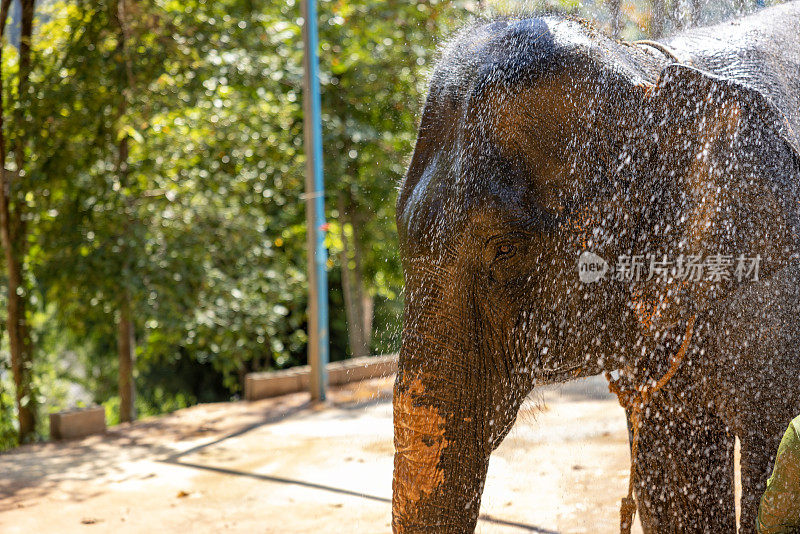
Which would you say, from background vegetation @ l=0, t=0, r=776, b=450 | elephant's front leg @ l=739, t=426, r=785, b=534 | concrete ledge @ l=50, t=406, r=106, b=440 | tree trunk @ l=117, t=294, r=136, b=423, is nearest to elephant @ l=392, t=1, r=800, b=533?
elephant's front leg @ l=739, t=426, r=785, b=534

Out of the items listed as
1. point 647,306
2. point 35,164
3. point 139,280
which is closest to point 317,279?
point 139,280

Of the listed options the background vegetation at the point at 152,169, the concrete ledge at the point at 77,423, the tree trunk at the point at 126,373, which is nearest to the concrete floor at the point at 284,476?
the concrete ledge at the point at 77,423

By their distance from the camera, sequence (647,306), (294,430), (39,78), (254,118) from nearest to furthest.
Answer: (647,306) → (294,430) → (39,78) → (254,118)

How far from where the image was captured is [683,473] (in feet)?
9.52

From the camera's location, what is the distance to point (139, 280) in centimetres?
745

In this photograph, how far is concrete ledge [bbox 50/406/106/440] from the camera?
6.95 metres

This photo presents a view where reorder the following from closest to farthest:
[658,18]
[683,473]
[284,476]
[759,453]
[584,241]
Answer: [584,241]
[759,453]
[683,473]
[658,18]
[284,476]

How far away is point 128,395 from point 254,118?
3.26 meters

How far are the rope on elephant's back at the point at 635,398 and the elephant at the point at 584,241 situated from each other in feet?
0.07

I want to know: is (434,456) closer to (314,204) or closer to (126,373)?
(314,204)

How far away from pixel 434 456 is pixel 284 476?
11.8 ft

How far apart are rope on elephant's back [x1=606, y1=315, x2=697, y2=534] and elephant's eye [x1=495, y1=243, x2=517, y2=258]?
607 millimetres

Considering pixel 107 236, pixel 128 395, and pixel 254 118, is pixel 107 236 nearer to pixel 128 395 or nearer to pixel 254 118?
pixel 128 395

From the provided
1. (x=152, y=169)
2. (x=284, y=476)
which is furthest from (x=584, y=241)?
(x=152, y=169)
